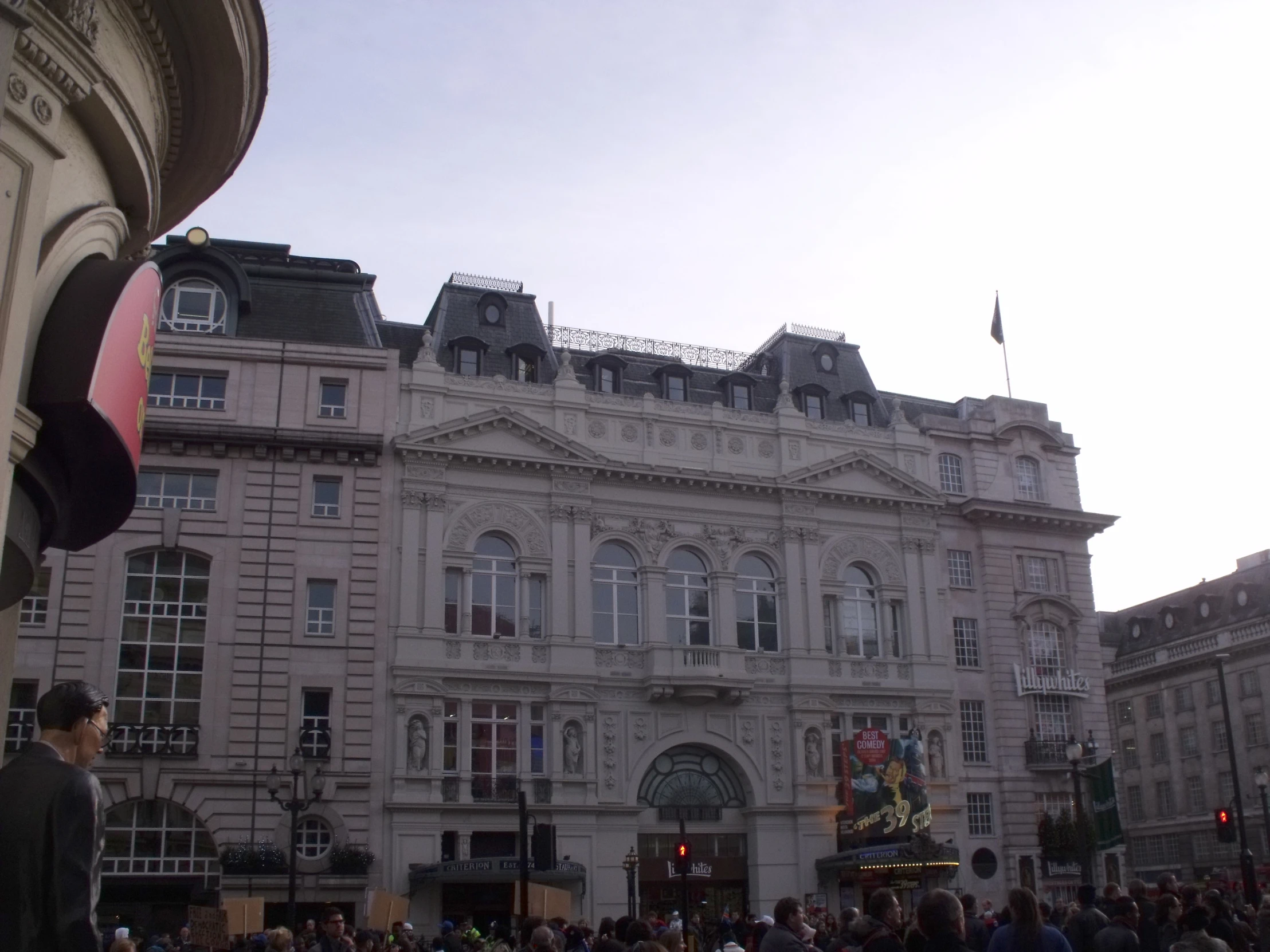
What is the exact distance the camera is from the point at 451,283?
161 feet

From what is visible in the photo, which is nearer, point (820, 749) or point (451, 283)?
point (820, 749)

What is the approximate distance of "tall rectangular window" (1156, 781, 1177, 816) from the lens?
7459cm

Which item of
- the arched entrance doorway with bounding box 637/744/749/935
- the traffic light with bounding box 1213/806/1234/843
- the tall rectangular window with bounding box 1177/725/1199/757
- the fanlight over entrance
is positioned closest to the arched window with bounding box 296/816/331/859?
the arched entrance doorway with bounding box 637/744/749/935

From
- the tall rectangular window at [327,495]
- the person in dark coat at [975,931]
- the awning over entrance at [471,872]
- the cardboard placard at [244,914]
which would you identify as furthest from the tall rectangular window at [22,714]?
the person in dark coat at [975,931]

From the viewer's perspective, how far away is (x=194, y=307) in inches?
1726

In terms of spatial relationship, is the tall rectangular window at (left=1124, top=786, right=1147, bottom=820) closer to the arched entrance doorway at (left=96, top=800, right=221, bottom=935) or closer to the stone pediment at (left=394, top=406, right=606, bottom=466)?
the stone pediment at (left=394, top=406, right=606, bottom=466)

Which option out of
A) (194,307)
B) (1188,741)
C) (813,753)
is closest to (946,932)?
(813,753)

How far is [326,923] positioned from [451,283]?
34.9 metres

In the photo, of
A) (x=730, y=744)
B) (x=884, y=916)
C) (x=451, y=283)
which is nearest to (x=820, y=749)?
(x=730, y=744)

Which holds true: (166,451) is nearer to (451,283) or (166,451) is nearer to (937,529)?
(451,283)

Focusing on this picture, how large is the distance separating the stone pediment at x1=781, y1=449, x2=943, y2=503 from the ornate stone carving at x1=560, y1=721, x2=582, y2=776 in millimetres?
12631

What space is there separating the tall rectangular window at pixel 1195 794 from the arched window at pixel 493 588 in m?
46.7

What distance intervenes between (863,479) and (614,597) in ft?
36.4

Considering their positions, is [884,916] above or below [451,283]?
below
